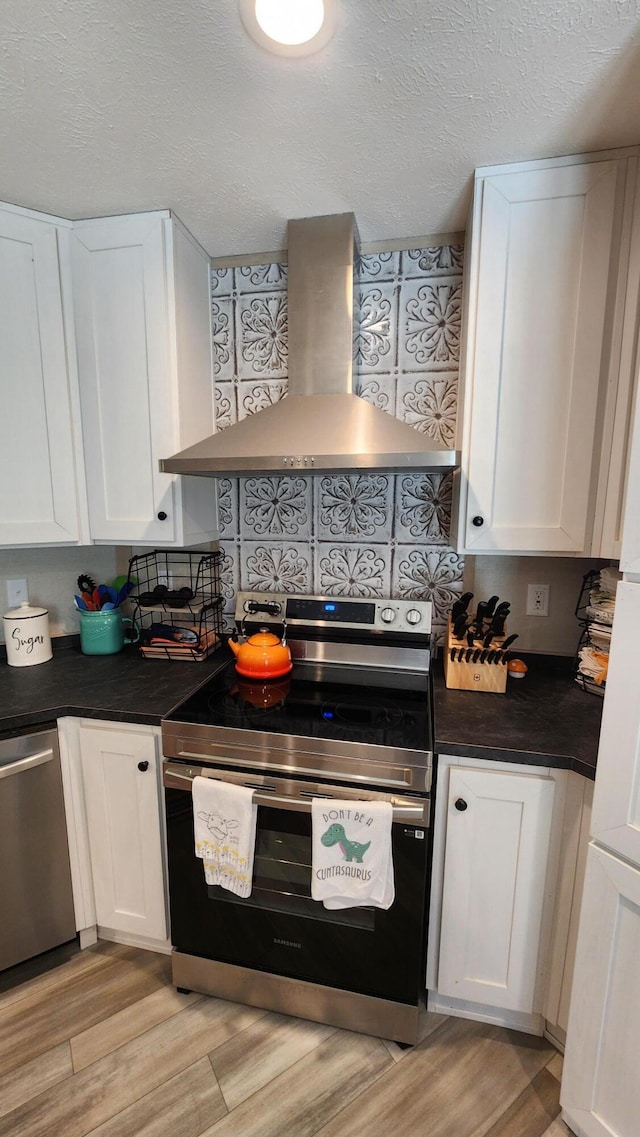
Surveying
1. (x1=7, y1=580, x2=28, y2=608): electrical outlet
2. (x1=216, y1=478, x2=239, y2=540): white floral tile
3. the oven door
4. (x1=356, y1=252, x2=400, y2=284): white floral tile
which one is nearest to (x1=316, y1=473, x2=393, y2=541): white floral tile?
(x1=216, y1=478, x2=239, y2=540): white floral tile

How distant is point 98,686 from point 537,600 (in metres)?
1.50

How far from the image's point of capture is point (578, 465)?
1.33 meters

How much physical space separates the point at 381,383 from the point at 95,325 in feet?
3.27

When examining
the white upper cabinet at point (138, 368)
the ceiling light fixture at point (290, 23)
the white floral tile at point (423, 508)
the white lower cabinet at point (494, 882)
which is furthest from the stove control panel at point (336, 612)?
the ceiling light fixture at point (290, 23)

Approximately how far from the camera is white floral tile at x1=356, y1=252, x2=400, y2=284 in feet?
5.54

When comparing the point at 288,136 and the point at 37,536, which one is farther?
the point at 37,536

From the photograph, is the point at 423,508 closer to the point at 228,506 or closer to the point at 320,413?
the point at 320,413

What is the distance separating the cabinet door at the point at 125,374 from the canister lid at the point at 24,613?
39cm

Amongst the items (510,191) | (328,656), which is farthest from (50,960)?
(510,191)

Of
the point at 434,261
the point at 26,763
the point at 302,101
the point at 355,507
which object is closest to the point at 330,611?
the point at 355,507

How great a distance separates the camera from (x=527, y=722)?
1.30 m

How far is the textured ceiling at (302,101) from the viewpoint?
2.91 ft

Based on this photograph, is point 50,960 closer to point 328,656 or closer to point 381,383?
point 328,656

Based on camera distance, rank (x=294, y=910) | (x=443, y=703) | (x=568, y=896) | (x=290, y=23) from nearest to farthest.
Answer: (x=290, y=23)
(x=568, y=896)
(x=294, y=910)
(x=443, y=703)
